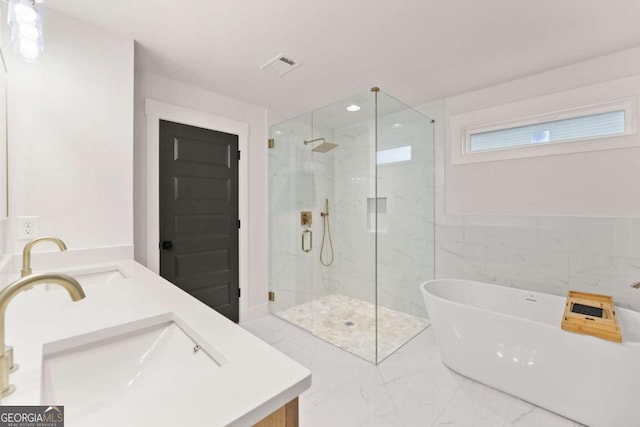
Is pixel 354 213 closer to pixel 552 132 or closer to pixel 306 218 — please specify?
pixel 306 218

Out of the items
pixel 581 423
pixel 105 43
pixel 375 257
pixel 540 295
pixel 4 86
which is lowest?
pixel 581 423

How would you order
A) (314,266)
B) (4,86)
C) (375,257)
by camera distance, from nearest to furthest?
(4,86) → (375,257) → (314,266)

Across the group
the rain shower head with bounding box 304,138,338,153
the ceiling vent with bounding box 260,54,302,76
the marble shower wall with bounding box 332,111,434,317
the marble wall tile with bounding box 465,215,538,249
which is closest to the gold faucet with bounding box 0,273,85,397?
the ceiling vent with bounding box 260,54,302,76

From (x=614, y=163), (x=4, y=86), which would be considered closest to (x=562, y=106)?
(x=614, y=163)

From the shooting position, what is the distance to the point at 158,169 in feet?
7.95

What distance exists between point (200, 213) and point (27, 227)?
1.23m

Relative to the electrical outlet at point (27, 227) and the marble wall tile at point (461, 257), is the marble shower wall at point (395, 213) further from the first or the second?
the electrical outlet at point (27, 227)

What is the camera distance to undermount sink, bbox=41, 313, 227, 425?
2.50ft

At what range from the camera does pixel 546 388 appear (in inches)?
68.3

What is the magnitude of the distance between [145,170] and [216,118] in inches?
34.0

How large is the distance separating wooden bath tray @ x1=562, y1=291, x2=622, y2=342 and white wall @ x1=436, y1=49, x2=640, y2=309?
233 mm

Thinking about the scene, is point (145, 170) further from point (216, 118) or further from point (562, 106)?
point (562, 106)

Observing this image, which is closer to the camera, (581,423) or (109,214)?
(581,423)

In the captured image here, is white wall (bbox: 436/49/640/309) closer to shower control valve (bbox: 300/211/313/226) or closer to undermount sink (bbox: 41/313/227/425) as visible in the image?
shower control valve (bbox: 300/211/313/226)
